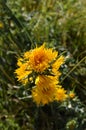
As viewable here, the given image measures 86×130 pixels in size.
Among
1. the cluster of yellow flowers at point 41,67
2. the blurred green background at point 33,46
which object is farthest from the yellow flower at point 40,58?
the blurred green background at point 33,46

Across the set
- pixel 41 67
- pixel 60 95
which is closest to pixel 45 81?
pixel 41 67

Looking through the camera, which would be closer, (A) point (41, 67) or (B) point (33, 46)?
(A) point (41, 67)

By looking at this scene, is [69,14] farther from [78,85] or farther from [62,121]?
[62,121]

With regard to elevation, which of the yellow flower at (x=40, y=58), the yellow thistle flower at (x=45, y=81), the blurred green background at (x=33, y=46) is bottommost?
the yellow thistle flower at (x=45, y=81)

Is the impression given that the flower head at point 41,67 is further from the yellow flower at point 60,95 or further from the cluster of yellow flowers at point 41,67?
the yellow flower at point 60,95

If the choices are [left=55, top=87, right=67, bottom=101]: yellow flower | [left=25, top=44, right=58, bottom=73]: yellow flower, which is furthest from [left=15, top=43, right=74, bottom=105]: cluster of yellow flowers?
[left=55, top=87, right=67, bottom=101]: yellow flower

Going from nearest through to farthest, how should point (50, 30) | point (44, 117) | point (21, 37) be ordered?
point (44, 117) < point (21, 37) < point (50, 30)

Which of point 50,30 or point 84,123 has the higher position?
point 50,30

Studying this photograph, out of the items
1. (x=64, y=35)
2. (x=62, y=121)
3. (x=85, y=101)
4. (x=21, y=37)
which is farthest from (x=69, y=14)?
(x=62, y=121)

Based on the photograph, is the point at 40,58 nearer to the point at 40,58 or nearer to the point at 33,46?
the point at 40,58
